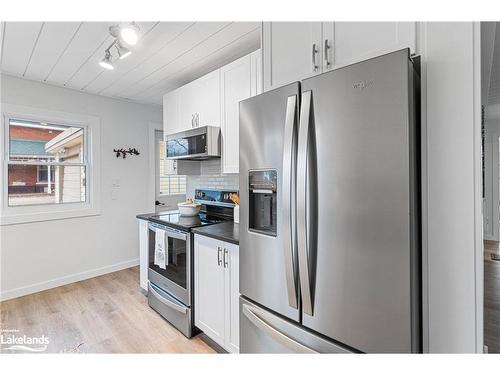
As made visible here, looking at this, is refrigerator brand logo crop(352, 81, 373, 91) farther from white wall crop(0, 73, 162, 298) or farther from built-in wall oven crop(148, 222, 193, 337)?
white wall crop(0, 73, 162, 298)

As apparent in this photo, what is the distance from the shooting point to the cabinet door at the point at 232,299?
1.68m

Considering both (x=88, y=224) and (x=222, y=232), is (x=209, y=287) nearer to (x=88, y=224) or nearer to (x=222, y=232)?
(x=222, y=232)

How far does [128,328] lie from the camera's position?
2221 millimetres

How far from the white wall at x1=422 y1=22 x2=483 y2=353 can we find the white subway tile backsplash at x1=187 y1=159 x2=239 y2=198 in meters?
1.99

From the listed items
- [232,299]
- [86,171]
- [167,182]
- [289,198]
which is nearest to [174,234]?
[232,299]

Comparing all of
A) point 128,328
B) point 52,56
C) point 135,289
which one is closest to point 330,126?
point 128,328

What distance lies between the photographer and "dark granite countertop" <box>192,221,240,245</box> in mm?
1712

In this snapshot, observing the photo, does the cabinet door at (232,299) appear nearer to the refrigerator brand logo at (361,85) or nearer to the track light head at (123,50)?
the refrigerator brand logo at (361,85)

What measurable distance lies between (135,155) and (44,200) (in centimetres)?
121

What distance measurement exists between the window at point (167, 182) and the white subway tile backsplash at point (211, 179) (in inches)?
35.8

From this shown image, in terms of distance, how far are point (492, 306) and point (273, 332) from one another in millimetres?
2784
